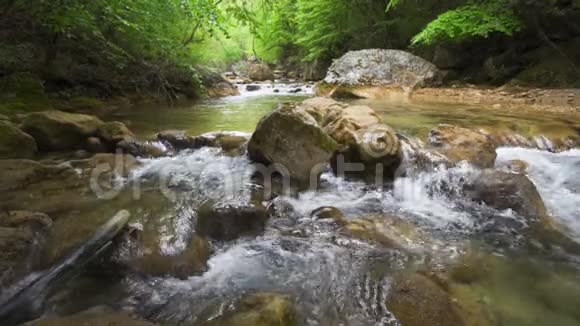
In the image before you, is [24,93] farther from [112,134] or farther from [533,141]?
[533,141]

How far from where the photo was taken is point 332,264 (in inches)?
122

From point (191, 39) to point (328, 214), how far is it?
474 centimetres

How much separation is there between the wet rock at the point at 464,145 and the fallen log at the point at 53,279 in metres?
4.30

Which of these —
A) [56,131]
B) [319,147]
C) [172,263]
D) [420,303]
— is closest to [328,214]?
[319,147]

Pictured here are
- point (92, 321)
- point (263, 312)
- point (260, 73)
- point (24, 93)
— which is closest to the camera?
point (92, 321)

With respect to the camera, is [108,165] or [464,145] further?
[464,145]

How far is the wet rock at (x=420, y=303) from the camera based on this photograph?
7.80 ft

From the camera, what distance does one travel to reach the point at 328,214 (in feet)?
12.7

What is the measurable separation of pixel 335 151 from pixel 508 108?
17.3 ft

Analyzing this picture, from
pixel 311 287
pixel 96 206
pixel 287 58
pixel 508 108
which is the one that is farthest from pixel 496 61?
pixel 287 58

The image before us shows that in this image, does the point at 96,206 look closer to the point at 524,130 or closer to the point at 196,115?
the point at 196,115

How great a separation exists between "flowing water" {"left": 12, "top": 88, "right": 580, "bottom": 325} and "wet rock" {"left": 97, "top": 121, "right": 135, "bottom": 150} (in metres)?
0.80

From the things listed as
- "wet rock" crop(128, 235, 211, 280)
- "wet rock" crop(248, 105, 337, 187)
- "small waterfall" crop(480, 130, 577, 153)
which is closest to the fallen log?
A: "wet rock" crop(128, 235, 211, 280)

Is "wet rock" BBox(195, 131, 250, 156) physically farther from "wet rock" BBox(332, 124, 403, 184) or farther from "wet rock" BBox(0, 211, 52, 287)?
"wet rock" BBox(0, 211, 52, 287)
